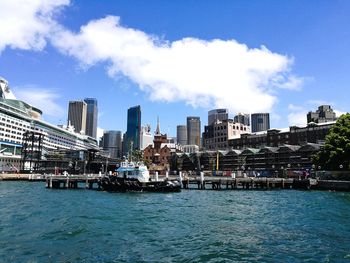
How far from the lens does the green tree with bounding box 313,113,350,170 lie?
90.4 meters

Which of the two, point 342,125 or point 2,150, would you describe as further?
point 2,150

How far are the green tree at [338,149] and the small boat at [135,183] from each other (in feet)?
131

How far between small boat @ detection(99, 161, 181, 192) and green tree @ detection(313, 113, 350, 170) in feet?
131

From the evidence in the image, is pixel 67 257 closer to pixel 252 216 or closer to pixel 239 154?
pixel 252 216

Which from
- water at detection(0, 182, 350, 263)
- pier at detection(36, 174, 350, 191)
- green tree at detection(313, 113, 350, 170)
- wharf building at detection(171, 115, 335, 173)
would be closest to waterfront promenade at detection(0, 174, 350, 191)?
pier at detection(36, 174, 350, 191)

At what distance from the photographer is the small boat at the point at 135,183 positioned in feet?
270

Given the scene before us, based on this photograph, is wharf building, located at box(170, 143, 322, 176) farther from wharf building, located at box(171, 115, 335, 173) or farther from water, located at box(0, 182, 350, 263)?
water, located at box(0, 182, 350, 263)

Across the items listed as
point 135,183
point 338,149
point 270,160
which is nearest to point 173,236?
point 135,183

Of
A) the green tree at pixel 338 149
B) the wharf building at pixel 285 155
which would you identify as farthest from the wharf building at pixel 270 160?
the green tree at pixel 338 149

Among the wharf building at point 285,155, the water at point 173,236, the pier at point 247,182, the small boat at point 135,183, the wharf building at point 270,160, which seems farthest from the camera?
the wharf building at point 285,155

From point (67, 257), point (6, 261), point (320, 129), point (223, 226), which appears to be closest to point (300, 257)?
point (223, 226)

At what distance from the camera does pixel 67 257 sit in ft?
75.0

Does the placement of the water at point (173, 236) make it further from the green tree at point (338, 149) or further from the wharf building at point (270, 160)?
the wharf building at point (270, 160)

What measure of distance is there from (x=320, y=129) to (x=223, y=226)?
529 ft
